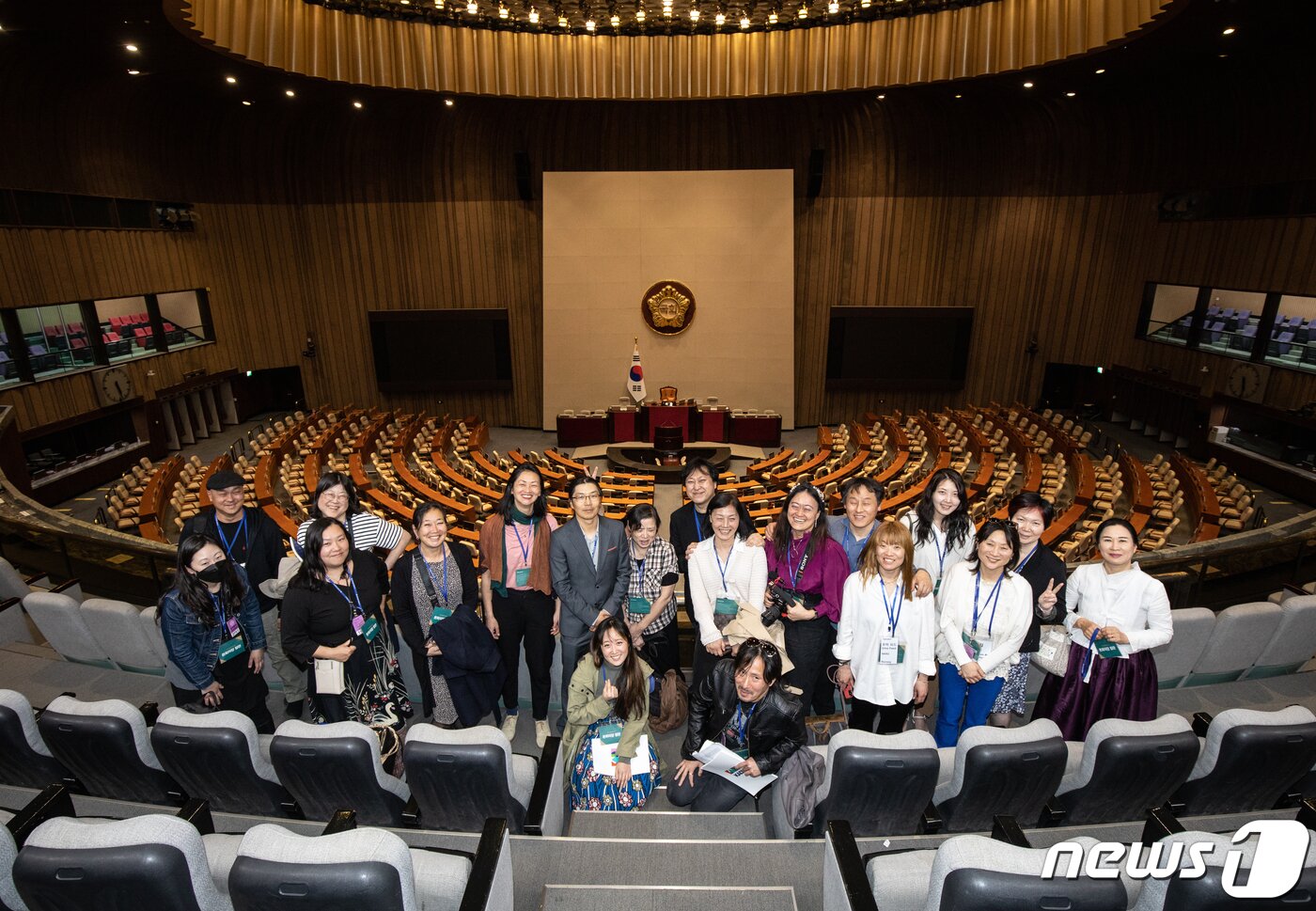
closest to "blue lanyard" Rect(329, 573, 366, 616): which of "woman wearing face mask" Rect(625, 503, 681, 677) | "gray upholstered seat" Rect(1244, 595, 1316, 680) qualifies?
"woman wearing face mask" Rect(625, 503, 681, 677)

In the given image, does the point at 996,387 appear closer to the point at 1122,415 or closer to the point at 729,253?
the point at 1122,415

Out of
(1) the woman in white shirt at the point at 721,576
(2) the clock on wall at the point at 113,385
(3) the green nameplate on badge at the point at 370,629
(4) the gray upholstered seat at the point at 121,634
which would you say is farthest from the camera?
(2) the clock on wall at the point at 113,385

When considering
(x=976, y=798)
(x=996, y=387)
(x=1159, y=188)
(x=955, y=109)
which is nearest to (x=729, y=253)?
(x=955, y=109)

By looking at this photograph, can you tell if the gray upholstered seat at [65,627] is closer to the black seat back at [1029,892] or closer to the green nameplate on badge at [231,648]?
the green nameplate on badge at [231,648]

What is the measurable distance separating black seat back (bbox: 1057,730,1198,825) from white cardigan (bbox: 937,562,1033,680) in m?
0.67

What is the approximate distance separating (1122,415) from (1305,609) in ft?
44.5

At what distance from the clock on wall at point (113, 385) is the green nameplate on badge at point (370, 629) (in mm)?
12719

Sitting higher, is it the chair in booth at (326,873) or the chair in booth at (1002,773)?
the chair in booth at (326,873)

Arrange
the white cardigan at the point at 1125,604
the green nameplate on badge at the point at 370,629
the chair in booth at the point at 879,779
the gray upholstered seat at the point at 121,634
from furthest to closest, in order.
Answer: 1. the gray upholstered seat at the point at 121,634
2. the green nameplate on badge at the point at 370,629
3. the white cardigan at the point at 1125,604
4. the chair in booth at the point at 879,779

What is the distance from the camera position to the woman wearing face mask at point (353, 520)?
11.8ft

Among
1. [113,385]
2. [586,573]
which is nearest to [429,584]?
[586,573]

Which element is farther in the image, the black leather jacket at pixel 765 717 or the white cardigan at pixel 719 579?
the white cardigan at pixel 719 579

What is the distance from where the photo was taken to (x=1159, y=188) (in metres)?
13.7

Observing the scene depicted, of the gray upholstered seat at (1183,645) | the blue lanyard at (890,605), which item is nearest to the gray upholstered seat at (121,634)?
the blue lanyard at (890,605)
